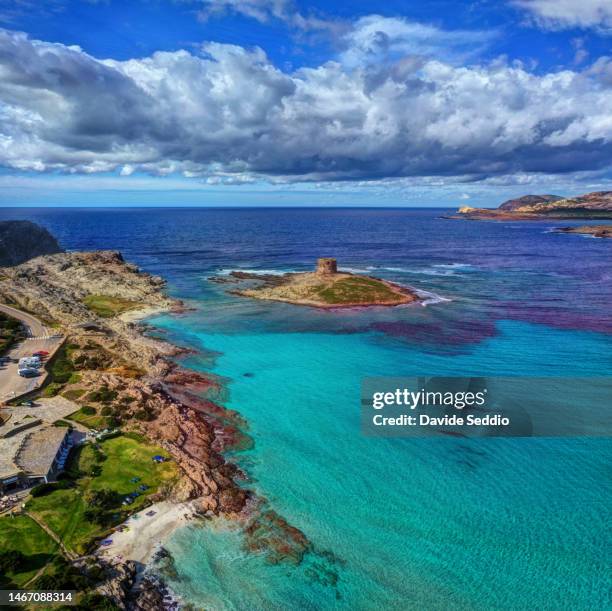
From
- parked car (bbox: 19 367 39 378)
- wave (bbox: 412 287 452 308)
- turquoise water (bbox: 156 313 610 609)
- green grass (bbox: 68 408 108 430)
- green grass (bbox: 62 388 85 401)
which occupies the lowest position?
turquoise water (bbox: 156 313 610 609)

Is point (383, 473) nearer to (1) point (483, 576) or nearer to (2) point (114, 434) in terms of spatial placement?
(1) point (483, 576)

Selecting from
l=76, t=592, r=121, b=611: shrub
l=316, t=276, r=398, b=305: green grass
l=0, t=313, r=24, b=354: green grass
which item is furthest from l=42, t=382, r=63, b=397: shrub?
l=316, t=276, r=398, b=305: green grass

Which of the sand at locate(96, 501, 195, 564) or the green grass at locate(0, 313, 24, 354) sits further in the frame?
the green grass at locate(0, 313, 24, 354)

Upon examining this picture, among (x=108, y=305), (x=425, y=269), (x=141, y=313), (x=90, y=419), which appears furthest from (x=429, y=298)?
(x=90, y=419)

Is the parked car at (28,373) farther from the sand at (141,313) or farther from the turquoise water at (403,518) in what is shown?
the sand at (141,313)

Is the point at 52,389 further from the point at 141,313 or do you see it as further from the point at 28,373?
the point at 141,313

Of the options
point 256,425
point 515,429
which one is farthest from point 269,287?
point 515,429

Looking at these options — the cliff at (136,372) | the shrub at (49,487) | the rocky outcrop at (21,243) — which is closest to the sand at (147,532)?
the cliff at (136,372)

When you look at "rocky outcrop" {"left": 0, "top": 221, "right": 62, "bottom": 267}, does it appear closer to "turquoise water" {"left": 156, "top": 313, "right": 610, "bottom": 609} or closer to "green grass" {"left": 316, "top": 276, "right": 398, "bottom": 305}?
"green grass" {"left": 316, "top": 276, "right": 398, "bottom": 305}
